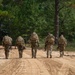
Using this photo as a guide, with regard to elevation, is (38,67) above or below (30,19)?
below

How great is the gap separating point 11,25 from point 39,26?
14.8 ft

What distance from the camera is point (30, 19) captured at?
61.2 meters

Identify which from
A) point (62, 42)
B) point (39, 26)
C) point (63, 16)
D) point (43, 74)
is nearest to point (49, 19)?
point (63, 16)

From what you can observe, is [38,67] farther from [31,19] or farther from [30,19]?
[30,19]

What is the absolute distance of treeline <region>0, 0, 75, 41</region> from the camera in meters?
60.7

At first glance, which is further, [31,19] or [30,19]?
[30,19]

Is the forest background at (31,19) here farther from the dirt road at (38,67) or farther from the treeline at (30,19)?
the dirt road at (38,67)

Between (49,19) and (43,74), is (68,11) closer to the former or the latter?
(49,19)

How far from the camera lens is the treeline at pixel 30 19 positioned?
60688 mm

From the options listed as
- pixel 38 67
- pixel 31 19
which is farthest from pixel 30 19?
pixel 38 67

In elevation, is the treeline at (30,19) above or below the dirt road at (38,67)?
above

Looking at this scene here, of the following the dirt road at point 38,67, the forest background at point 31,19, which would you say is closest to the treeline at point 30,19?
the forest background at point 31,19

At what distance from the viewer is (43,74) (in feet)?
53.8

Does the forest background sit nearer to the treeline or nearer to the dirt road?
the treeline
